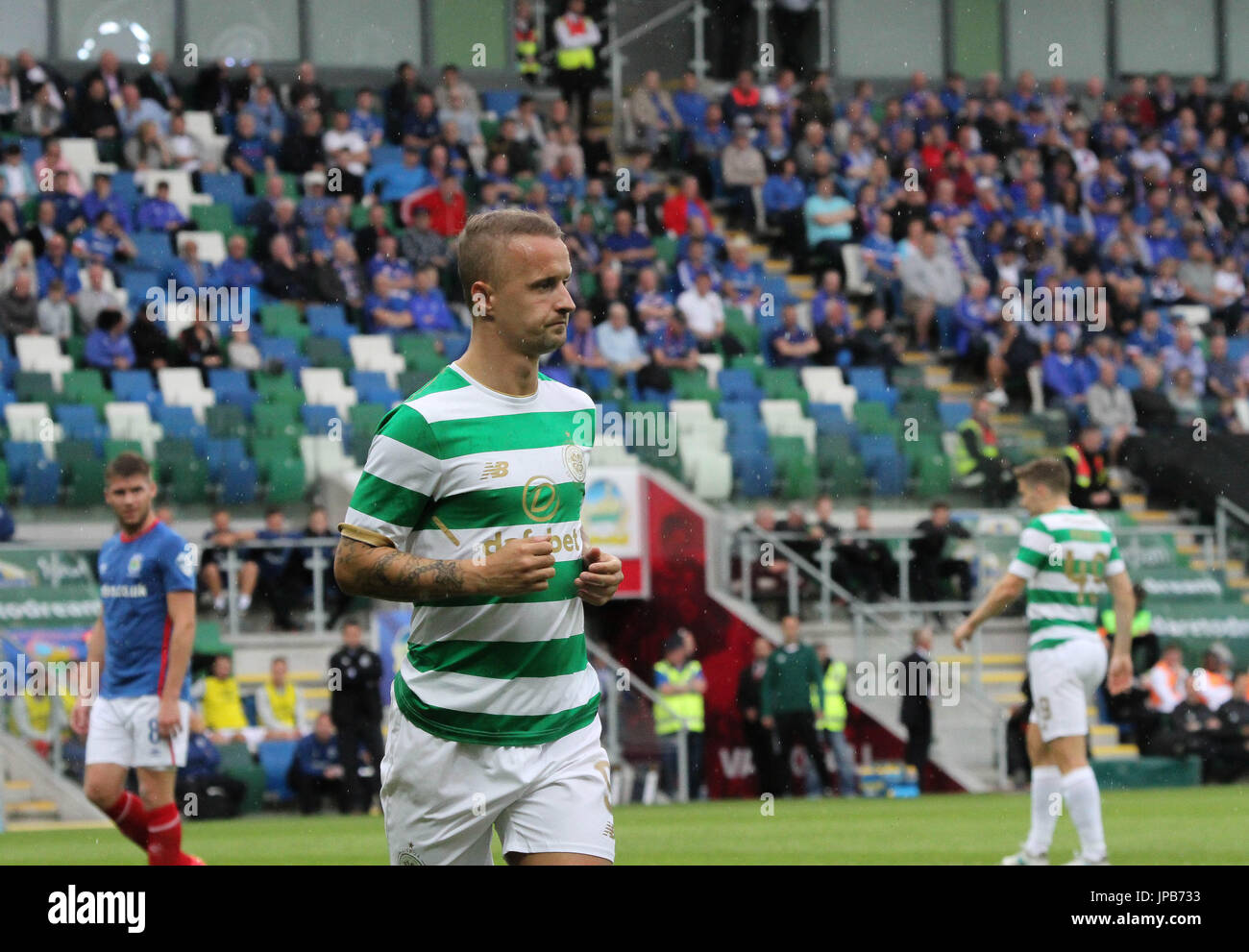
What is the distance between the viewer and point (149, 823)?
780 cm

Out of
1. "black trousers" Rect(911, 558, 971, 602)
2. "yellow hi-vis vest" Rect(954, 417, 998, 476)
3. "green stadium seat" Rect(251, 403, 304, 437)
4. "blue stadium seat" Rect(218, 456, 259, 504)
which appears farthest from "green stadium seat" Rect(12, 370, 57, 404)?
"yellow hi-vis vest" Rect(954, 417, 998, 476)

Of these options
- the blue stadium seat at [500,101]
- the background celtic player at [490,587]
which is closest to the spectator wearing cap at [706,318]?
the blue stadium seat at [500,101]

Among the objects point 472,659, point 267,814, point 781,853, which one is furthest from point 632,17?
point 472,659

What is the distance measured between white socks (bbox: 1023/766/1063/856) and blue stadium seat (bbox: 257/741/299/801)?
268 inches

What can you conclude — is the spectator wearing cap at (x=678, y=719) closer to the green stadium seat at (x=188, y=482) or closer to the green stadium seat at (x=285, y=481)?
the green stadium seat at (x=285, y=481)

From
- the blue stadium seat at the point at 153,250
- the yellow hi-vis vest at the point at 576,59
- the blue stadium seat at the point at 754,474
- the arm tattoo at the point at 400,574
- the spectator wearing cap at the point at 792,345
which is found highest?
the yellow hi-vis vest at the point at 576,59

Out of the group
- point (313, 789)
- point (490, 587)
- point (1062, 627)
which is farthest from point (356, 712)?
point (490, 587)

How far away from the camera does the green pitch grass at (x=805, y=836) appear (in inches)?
393

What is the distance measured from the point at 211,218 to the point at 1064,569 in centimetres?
1097

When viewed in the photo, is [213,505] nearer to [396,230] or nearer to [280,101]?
[396,230]

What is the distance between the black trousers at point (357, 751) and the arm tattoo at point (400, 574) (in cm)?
1004
